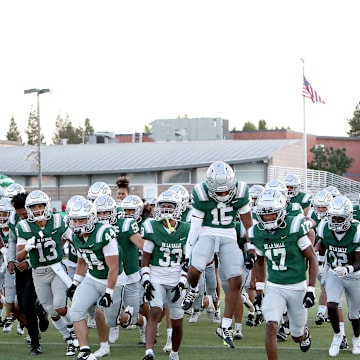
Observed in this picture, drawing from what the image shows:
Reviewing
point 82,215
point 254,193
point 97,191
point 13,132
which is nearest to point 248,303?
point 254,193

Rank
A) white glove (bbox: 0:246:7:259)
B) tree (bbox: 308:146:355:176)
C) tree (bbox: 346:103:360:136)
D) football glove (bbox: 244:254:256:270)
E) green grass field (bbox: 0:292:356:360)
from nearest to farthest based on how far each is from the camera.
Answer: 1. football glove (bbox: 244:254:256:270)
2. green grass field (bbox: 0:292:356:360)
3. white glove (bbox: 0:246:7:259)
4. tree (bbox: 308:146:355:176)
5. tree (bbox: 346:103:360:136)

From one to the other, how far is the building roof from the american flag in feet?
24.3

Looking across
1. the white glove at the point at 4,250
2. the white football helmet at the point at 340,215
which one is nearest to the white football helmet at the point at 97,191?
the white glove at the point at 4,250

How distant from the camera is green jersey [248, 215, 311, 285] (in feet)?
27.8

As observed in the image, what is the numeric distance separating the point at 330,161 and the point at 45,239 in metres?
46.9

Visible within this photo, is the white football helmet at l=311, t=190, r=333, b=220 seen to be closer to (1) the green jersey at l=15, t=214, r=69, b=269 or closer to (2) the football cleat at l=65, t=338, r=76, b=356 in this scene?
(1) the green jersey at l=15, t=214, r=69, b=269

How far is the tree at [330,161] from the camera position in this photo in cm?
5562

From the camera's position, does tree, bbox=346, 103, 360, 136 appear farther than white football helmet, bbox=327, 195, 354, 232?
Yes

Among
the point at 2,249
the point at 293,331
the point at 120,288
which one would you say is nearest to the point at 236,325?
the point at 120,288

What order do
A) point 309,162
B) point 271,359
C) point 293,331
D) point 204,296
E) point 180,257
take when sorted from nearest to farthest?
point 271,359 < point 293,331 < point 180,257 < point 204,296 < point 309,162

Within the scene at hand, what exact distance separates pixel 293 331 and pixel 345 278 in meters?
1.37

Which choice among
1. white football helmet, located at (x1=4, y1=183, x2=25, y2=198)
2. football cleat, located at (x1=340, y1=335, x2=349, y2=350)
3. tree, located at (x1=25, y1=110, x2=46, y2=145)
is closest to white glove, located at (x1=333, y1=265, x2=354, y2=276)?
football cleat, located at (x1=340, y1=335, x2=349, y2=350)

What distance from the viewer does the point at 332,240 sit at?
973cm

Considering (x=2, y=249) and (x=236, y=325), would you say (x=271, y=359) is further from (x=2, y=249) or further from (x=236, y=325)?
(x=2, y=249)
